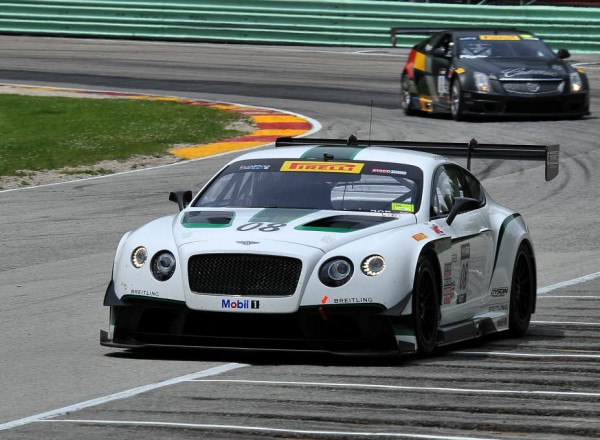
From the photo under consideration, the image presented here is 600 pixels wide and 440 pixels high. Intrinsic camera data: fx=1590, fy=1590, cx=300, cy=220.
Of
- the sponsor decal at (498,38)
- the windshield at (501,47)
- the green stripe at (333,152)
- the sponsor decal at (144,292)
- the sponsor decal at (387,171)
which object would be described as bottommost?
the windshield at (501,47)

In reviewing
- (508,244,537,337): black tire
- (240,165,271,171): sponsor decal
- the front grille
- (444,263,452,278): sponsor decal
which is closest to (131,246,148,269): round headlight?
(240,165,271,171): sponsor decal

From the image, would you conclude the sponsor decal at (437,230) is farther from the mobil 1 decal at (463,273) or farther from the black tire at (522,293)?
the black tire at (522,293)

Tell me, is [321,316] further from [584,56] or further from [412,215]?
[584,56]

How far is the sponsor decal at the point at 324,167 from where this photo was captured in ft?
31.1

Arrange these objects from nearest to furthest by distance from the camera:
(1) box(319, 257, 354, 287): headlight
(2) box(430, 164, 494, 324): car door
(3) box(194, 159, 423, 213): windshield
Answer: (1) box(319, 257, 354, 287): headlight < (2) box(430, 164, 494, 324): car door < (3) box(194, 159, 423, 213): windshield

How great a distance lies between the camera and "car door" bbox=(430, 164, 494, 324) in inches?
360

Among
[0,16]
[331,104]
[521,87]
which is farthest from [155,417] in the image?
[0,16]

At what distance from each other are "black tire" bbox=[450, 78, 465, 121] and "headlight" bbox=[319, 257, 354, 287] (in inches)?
575

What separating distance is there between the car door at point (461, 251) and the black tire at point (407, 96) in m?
14.0

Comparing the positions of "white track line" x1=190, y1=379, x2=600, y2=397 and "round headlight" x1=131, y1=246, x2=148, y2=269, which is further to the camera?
"round headlight" x1=131, y1=246, x2=148, y2=269

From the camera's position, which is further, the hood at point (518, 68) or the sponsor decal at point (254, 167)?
the hood at point (518, 68)

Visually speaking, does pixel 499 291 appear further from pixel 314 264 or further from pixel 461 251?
pixel 314 264

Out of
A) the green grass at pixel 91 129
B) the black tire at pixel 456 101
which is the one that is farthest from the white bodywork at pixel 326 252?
the black tire at pixel 456 101

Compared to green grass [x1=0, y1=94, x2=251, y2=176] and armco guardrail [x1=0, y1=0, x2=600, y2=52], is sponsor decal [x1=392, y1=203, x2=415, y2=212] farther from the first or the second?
armco guardrail [x1=0, y1=0, x2=600, y2=52]
